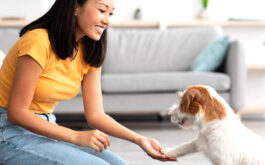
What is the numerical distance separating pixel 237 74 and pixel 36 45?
8.62ft

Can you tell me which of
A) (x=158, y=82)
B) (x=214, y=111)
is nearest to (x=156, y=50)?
(x=158, y=82)

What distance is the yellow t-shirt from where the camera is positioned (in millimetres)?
1439

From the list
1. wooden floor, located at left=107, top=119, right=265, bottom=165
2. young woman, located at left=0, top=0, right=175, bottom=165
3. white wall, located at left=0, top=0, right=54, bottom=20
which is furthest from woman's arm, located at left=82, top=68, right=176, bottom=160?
white wall, located at left=0, top=0, right=54, bottom=20

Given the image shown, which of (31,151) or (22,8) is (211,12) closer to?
(22,8)

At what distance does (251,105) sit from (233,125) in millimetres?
3614

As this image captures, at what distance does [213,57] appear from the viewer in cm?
394

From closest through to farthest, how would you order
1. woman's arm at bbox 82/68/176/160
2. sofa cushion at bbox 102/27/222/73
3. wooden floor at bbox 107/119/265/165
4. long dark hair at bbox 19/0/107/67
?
long dark hair at bbox 19/0/107/67 < woman's arm at bbox 82/68/176/160 < wooden floor at bbox 107/119/265/165 < sofa cushion at bbox 102/27/222/73

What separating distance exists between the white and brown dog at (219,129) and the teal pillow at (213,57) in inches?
89.4

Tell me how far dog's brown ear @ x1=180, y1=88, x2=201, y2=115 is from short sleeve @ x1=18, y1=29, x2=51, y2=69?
1.86ft

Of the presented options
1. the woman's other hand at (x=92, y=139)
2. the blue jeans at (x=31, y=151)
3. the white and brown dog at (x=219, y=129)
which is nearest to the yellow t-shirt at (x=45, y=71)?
the blue jeans at (x=31, y=151)

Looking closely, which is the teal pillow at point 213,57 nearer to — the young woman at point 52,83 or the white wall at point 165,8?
the white wall at point 165,8

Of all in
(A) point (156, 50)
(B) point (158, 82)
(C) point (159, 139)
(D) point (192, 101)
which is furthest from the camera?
(A) point (156, 50)

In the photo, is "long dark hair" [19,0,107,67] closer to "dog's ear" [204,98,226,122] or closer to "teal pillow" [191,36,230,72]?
"dog's ear" [204,98,226,122]

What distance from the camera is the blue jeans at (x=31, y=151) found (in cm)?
141
